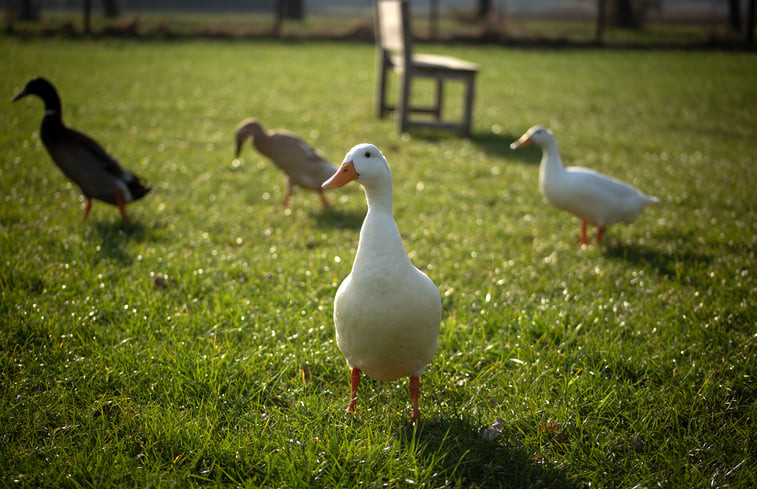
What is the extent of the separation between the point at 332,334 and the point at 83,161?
9.44 feet

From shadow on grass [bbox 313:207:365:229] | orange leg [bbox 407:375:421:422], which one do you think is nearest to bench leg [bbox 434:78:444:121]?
shadow on grass [bbox 313:207:365:229]

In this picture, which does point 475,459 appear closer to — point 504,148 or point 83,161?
point 83,161

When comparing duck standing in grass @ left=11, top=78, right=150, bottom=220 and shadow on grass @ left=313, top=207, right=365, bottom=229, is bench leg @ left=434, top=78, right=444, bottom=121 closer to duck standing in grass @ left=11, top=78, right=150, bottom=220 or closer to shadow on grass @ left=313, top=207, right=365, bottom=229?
shadow on grass @ left=313, top=207, right=365, bottom=229

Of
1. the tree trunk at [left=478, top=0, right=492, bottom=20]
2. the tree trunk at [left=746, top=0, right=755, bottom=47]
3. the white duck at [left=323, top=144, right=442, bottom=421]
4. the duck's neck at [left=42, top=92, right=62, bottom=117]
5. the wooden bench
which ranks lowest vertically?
the white duck at [left=323, top=144, right=442, bottom=421]

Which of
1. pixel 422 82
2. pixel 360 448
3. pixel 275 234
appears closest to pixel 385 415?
pixel 360 448

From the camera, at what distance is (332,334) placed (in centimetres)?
351

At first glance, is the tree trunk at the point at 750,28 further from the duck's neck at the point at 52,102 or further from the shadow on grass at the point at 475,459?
the shadow on grass at the point at 475,459

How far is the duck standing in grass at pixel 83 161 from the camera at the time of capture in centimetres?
481

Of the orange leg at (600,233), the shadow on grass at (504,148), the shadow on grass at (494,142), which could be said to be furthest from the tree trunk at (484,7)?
the orange leg at (600,233)

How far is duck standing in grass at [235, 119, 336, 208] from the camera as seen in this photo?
5586 mm

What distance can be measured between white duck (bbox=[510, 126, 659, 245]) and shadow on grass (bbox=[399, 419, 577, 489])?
2833 millimetres

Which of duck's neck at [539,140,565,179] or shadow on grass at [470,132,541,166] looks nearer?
duck's neck at [539,140,565,179]

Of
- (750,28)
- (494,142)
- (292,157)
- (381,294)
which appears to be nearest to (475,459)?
(381,294)

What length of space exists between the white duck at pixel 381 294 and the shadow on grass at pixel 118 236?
2514mm
